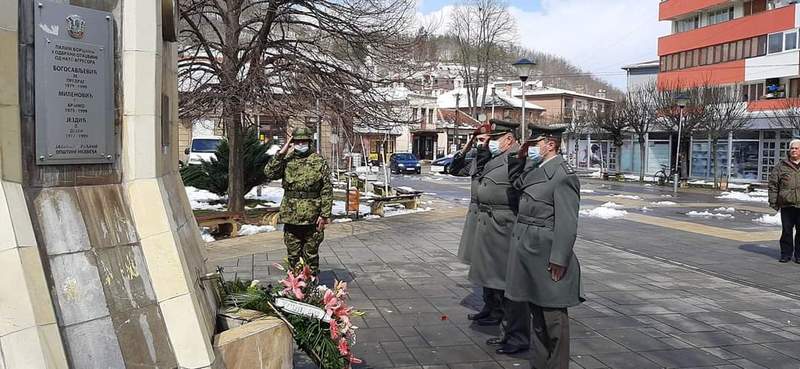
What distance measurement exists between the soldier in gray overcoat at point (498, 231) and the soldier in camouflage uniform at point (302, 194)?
61.0 inches

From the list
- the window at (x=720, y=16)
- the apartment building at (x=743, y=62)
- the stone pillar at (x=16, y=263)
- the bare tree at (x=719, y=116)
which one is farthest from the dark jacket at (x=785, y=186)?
the window at (x=720, y=16)

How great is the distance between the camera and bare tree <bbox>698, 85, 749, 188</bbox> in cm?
3072

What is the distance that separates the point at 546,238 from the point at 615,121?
34.6 metres

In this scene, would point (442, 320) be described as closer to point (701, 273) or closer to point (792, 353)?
point (792, 353)

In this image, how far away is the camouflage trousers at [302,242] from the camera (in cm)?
661

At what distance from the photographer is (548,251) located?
460 centimetres

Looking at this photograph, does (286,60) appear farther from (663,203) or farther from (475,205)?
(663,203)

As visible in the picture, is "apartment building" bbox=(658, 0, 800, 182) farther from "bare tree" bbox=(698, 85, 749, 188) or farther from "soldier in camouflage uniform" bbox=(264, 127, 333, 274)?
"soldier in camouflage uniform" bbox=(264, 127, 333, 274)

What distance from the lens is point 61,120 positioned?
11.2 ft

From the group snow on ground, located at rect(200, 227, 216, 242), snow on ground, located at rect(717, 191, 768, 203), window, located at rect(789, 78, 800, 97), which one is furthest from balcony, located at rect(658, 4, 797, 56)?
snow on ground, located at rect(200, 227, 216, 242)

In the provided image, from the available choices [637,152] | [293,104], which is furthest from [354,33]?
[637,152]

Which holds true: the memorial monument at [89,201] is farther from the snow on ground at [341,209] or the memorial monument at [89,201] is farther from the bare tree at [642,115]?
the bare tree at [642,115]

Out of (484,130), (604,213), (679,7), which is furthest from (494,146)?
(679,7)

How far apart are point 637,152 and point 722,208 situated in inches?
900
